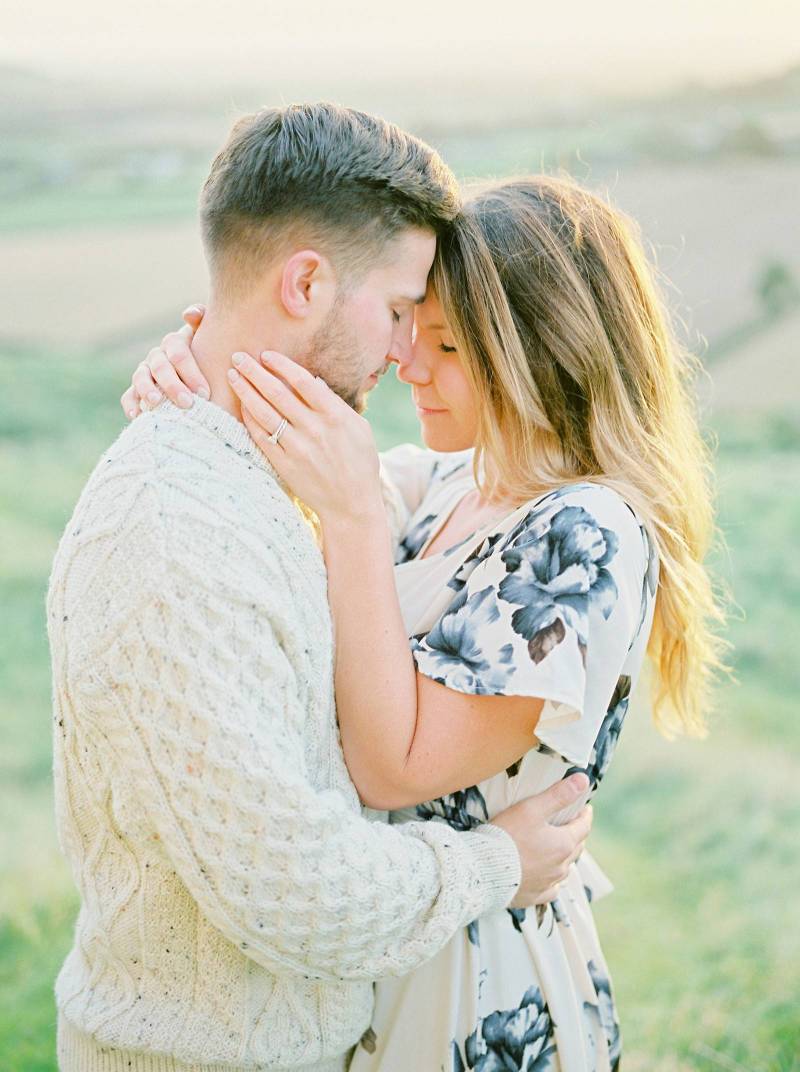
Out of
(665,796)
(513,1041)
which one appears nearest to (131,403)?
(513,1041)

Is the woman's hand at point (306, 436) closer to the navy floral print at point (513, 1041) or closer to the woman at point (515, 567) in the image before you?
the woman at point (515, 567)

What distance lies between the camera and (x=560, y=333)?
164 centimetres

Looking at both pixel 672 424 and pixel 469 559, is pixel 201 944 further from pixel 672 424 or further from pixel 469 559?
pixel 672 424

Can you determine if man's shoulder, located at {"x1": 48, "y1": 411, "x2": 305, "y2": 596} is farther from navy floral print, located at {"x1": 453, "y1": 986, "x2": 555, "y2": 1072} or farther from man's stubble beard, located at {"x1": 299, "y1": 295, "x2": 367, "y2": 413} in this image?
navy floral print, located at {"x1": 453, "y1": 986, "x2": 555, "y2": 1072}

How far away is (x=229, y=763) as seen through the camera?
1199 mm

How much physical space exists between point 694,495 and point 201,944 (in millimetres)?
970

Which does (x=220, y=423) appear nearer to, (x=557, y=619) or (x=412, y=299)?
(x=412, y=299)

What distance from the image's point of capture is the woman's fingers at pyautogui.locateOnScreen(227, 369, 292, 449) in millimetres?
1412

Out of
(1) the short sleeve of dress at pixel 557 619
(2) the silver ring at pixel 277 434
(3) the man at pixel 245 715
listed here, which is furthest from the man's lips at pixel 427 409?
(2) the silver ring at pixel 277 434

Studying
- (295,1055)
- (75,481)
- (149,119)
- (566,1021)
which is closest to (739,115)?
(149,119)

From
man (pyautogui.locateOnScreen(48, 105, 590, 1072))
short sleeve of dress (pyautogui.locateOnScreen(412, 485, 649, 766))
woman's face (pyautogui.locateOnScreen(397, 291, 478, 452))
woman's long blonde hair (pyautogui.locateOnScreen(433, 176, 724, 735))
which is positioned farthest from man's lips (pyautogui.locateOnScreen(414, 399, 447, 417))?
short sleeve of dress (pyautogui.locateOnScreen(412, 485, 649, 766))

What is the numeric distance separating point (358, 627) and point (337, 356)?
1.20ft

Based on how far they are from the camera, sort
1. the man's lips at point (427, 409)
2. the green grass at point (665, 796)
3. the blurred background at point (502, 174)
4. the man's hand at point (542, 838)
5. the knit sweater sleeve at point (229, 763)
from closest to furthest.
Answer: the knit sweater sleeve at point (229, 763) → the man's hand at point (542, 838) → the man's lips at point (427, 409) → the green grass at point (665, 796) → the blurred background at point (502, 174)

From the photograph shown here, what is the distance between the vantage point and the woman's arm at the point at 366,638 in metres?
1.42
